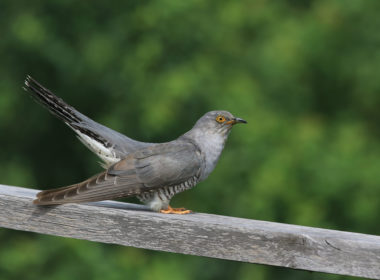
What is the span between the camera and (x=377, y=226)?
24.5ft

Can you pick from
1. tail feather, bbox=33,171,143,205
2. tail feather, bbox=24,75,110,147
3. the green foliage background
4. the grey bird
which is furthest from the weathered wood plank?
the green foliage background

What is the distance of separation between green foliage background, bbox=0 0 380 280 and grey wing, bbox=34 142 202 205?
350cm

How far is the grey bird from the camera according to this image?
111 inches

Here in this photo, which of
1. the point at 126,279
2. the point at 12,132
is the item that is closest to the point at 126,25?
the point at 12,132

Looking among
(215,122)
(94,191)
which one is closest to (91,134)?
(215,122)

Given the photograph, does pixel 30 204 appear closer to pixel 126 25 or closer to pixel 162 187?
pixel 162 187

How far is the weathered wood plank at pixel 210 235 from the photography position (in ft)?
6.20

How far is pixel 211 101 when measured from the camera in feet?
25.0

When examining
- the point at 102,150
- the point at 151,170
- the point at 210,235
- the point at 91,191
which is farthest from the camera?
the point at 102,150

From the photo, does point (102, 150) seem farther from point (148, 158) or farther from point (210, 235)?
point (210, 235)

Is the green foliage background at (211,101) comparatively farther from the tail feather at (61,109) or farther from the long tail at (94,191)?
the long tail at (94,191)

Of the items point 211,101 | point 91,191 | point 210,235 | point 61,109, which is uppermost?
point 211,101

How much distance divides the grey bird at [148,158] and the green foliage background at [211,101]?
3.34 metres

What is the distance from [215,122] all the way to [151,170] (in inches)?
19.6
